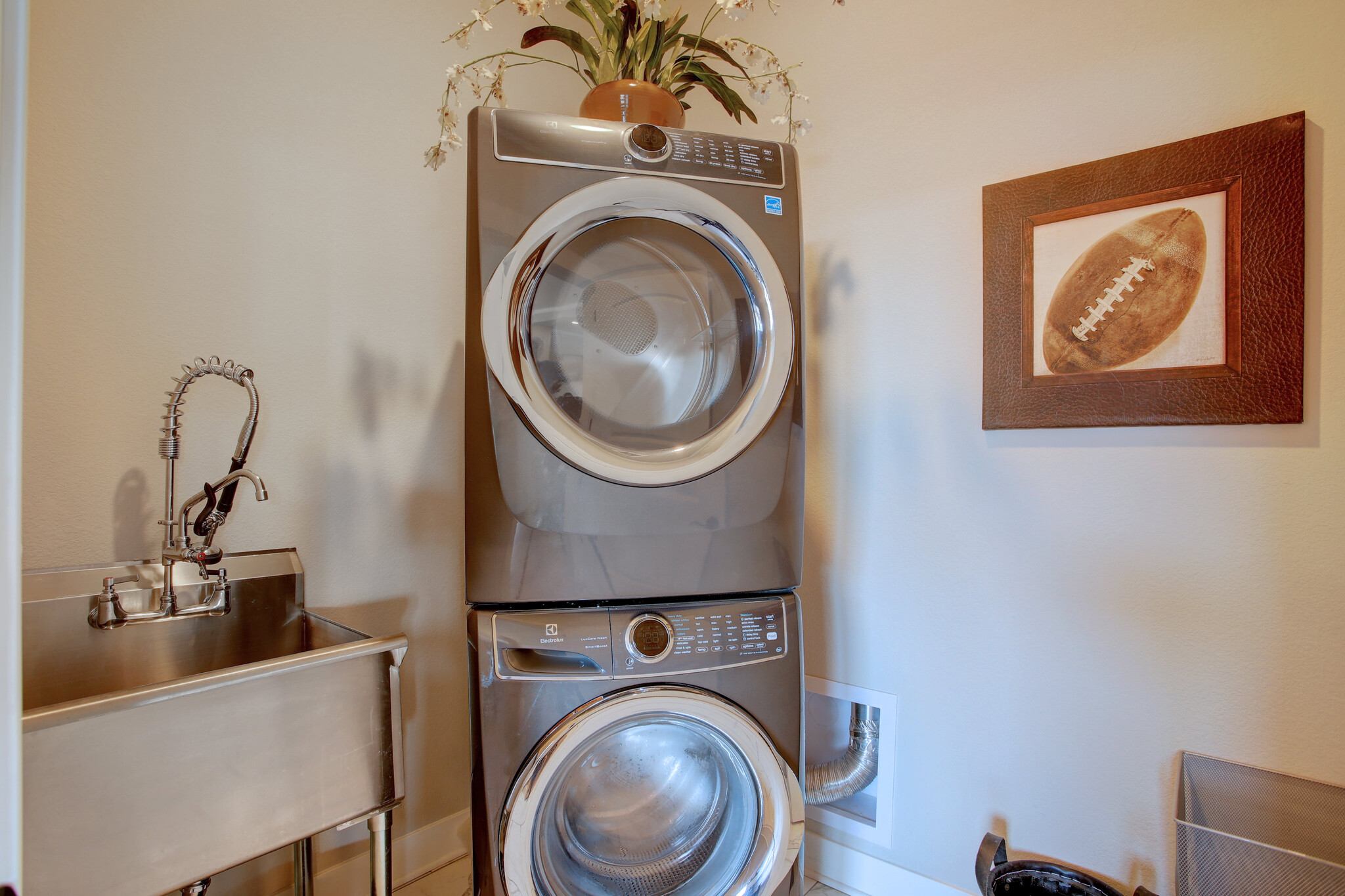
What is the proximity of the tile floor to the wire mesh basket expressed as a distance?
0.78m

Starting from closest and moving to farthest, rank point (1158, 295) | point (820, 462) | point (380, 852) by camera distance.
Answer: point (380, 852) → point (1158, 295) → point (820, 462)

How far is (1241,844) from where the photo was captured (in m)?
1.08

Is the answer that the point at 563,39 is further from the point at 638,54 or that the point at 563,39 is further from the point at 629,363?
the point at 629,363

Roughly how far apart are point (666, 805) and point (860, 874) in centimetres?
76

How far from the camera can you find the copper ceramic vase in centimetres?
125

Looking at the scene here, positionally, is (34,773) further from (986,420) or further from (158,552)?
(986,420)

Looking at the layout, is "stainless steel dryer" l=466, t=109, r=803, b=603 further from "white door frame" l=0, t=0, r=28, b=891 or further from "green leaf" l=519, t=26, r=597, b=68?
"white door frame" l=0, t=0, r=28, b=891

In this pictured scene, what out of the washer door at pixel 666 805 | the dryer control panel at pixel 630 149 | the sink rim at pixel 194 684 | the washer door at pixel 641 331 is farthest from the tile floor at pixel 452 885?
the dryer control panel at pixel 630 149

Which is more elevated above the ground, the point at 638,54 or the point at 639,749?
the point at 638,54

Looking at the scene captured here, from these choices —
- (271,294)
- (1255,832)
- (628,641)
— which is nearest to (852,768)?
(1255,832)

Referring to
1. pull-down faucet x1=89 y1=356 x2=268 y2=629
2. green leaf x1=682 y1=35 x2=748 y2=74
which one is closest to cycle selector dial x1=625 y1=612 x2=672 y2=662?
pull-down faucet x1=89 y1=356 x2=268 y2=629

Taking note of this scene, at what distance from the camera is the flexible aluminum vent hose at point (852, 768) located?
157cm

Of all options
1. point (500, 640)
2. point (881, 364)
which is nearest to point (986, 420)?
A: point (881, 364)

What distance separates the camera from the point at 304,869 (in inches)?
49.1
